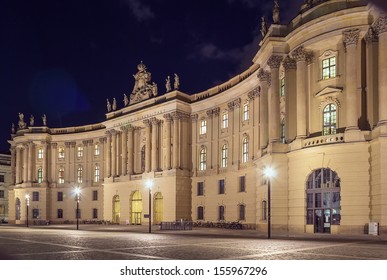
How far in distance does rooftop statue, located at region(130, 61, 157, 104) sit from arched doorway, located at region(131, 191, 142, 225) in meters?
15.5

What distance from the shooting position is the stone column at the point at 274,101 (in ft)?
158

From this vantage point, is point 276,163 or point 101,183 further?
point 101,183

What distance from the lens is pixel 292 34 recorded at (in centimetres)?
4603

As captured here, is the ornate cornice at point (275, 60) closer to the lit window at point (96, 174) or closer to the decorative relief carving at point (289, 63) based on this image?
the decorative relief carving at point (289, 63)

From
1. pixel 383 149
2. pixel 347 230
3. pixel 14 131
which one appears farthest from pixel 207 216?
pixel 14 131

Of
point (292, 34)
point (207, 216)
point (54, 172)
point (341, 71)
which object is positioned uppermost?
point (292, 34)

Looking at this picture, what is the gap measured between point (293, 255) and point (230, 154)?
4160cm

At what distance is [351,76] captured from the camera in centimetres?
4141

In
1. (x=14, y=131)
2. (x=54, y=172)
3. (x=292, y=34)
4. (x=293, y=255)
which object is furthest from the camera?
(x=14, y=131)

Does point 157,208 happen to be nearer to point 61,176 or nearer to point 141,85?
point 141,85

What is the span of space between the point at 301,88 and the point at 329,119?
4.05m

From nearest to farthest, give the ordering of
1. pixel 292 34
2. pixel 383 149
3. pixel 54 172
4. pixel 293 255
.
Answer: pixel 293 255 < pixel 383 149 < pixel 292 34 < pixel 54 172

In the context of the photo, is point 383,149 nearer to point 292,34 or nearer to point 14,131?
point 292,34

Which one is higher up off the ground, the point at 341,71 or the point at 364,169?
the point at 341,71
